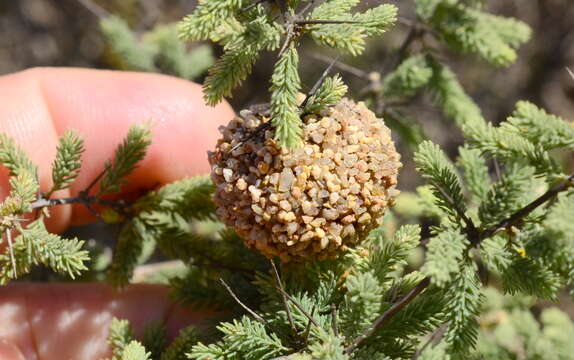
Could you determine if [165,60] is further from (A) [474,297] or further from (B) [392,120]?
(A) [474,297]

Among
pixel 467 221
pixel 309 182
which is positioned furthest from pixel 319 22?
pixel 467 221

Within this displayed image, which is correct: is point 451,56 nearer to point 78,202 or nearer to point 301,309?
point 78,202

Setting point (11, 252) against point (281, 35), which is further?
point (11, 252)

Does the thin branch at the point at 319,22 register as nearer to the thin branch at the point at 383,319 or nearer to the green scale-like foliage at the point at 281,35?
the green scale-like foliage at the point at 281,35

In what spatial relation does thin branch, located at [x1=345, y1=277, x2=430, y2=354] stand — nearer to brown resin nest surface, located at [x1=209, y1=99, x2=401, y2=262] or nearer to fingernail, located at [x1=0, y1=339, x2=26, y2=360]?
brown resin nest surface, located at [x1=209, y1=99, x2=401, y2=262]

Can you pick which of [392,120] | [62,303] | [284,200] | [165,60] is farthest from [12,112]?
[392,120]

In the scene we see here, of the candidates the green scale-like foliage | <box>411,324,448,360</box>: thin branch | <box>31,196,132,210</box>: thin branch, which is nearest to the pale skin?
<box>31,196,132,210</box>: thin branch
